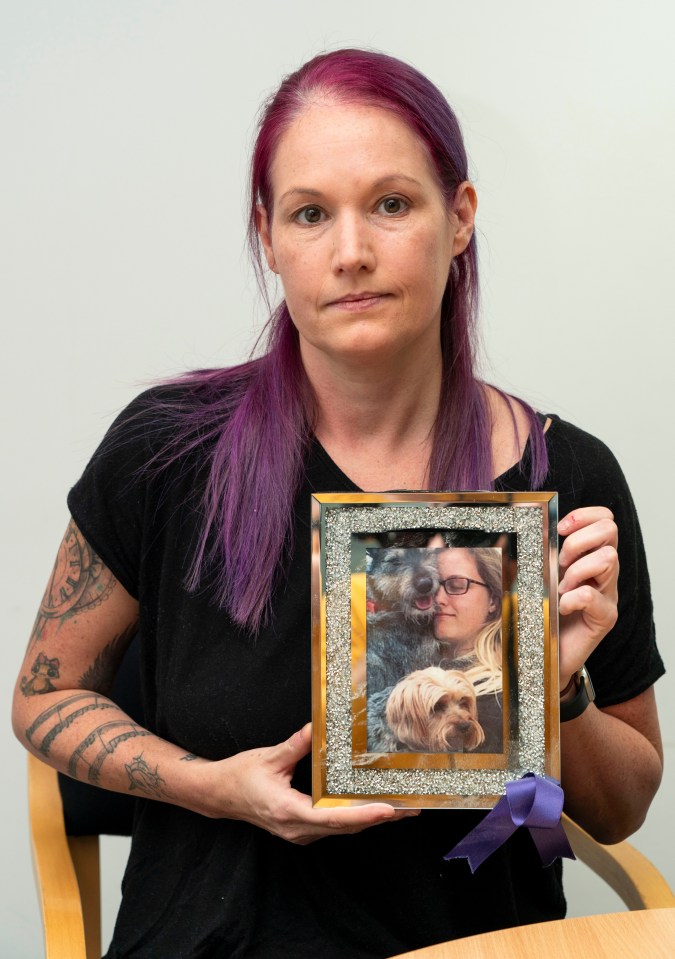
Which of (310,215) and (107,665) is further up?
(310,215)

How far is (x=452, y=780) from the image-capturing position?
108 centimetres

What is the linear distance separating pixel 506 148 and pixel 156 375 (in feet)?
2.61

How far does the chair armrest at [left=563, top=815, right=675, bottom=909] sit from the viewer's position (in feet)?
4.52

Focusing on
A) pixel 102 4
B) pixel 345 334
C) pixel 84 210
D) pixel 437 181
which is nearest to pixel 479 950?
pixel 345 334

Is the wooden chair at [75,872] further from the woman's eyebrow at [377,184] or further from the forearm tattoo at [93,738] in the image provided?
the woman's eyebrow at [377,184]

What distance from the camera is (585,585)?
3.69ft

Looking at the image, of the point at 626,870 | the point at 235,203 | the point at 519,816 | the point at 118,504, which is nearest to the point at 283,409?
the point at 118,504

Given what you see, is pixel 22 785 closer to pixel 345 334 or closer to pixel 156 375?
pixel 156 375

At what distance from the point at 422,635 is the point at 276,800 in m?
0.22

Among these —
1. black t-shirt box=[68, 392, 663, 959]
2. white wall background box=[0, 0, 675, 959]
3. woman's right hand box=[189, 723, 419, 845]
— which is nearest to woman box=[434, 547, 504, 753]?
woman's right hand box=[189, 723, 419, 845]

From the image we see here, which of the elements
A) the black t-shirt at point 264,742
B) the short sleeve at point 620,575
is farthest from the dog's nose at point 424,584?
the short sleeve at point 620,575

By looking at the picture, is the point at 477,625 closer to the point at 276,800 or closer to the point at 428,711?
the point at 428,711

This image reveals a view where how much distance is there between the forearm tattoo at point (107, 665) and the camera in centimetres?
142

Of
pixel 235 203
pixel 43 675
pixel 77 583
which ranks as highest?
pixel 235 203
